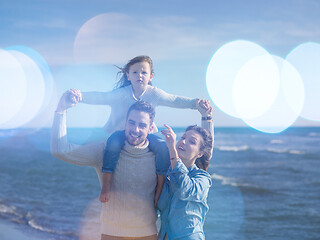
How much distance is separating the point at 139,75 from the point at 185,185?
108 centimetres

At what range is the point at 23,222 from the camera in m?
8.98

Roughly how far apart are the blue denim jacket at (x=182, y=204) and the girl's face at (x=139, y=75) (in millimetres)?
884

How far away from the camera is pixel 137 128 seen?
8.56 ft

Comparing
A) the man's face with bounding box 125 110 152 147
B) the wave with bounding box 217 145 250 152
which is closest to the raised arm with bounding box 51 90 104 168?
the man's face with bounding box 125 110 152 147

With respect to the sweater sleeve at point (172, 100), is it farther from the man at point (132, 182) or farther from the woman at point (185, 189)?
the man at point (132, 182)

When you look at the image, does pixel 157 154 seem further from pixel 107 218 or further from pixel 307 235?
pixel 307 235

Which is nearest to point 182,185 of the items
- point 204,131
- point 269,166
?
point 204,131

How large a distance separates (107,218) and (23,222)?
23.1 ft

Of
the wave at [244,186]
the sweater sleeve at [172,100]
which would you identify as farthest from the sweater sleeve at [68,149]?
the wave at [244,186]

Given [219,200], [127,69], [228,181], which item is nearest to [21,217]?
[219,200]

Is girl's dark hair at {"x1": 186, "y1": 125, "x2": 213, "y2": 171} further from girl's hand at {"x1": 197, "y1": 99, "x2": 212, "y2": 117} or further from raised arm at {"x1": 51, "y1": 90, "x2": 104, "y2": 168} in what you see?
raised arm at {"x1": 51, "y1": 90, "x2": 104, "y2": 168}

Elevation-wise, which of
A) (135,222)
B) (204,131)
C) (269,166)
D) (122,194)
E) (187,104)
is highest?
(269,166)

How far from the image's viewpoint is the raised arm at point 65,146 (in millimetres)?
2479

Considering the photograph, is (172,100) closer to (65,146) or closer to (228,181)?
(65,146)
